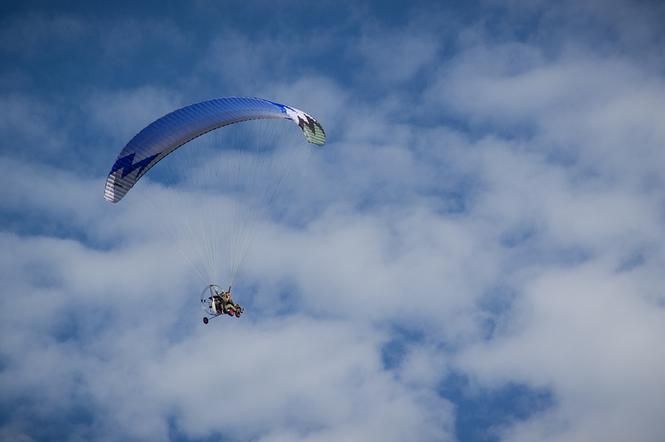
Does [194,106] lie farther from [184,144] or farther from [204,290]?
[204,290]

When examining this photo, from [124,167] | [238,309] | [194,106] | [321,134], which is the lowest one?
[238,309]

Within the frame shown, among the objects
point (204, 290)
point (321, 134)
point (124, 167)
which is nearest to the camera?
point (124, 167)

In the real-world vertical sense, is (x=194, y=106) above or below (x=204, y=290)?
above

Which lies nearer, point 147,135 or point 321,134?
point 147,135

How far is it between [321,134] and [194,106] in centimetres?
699

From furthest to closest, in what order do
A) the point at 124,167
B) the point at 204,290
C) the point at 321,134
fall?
1. the point at 321,134
2. the point at 204,290
3. the point at 124,167

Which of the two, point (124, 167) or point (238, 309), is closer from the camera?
point (124, 167)

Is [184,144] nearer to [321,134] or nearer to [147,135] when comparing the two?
[147,135]

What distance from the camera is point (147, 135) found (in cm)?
3083

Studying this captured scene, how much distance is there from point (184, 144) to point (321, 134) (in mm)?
7739

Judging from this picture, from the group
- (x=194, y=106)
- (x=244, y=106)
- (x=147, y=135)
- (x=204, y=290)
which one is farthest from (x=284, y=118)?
(x=204, y=290)

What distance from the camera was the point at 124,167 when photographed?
30750 mm

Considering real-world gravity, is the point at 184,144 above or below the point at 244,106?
below

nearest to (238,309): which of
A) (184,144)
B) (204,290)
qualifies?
(204,290)
